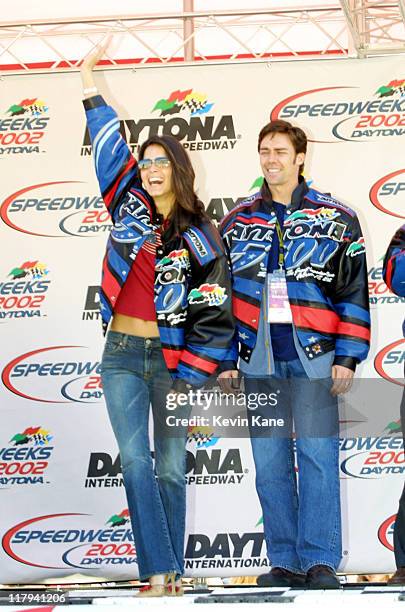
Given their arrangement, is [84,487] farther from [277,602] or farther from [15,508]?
[277,602]

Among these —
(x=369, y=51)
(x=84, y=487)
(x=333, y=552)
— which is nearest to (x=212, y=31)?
(x=369, y=51)

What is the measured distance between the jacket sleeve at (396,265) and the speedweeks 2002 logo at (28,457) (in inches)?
77.3

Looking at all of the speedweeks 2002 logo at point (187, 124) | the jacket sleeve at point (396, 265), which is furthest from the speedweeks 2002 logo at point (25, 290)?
the jacket sleeve at point (396, 265)

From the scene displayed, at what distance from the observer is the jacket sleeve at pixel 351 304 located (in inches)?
170

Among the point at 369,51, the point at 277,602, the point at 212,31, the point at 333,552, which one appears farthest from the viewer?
the point at 212,31

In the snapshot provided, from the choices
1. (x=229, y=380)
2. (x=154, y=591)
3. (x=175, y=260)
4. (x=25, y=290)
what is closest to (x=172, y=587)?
(x=154, y=591)

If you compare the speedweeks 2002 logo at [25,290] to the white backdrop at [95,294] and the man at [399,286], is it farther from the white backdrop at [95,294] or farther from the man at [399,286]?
the man at [399,286]

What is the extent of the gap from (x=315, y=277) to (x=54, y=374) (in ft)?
5.09

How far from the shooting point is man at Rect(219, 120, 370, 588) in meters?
4.24

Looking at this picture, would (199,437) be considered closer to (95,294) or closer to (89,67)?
(95,294)

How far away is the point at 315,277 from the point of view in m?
4.34

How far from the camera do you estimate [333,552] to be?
4188 mm

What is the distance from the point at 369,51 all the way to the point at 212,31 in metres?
6.06

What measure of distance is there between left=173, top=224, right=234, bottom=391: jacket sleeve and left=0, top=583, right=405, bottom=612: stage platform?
92 centimetres
